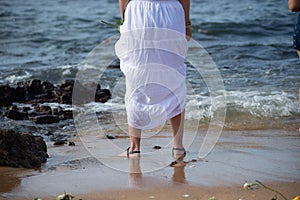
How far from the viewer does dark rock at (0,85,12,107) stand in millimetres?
7728

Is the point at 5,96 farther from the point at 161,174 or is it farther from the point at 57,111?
the point at 161,174

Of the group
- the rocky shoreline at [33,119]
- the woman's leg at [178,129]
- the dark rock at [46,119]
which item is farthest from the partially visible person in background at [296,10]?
the dark rock at [46,119]

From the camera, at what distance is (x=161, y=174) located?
419 centimetres

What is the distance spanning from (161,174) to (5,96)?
4.14 meters

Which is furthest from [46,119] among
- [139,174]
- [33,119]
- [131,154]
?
[139,174]

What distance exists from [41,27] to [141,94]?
10717 millimetres

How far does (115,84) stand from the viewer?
895 centimetres

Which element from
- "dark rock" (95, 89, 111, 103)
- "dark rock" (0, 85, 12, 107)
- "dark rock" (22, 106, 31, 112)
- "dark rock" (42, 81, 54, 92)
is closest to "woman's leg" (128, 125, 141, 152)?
"dark rock" (22, 106, 31, 112)

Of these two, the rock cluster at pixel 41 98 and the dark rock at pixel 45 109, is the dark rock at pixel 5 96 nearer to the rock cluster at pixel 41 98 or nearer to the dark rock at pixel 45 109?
the rock cluster at pixel 41 98

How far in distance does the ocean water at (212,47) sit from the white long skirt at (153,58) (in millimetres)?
1868

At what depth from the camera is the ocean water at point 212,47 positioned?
7258mm

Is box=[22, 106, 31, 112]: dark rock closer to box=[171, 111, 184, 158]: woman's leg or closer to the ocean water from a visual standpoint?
the ocean water

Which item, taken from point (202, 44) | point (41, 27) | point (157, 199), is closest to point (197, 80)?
point (202, 44)

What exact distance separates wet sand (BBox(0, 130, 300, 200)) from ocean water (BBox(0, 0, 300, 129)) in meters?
1.57
